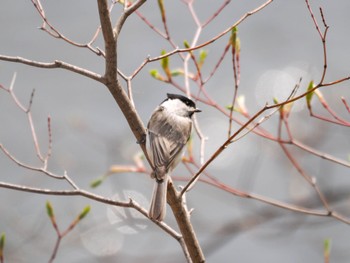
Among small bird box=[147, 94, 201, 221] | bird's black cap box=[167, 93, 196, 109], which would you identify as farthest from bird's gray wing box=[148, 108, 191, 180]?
bird's black cap box=[167, 93, 196, 109]

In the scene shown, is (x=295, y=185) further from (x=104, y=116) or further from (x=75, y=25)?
(x=75, y=25)

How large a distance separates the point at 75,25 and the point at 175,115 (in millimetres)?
2283

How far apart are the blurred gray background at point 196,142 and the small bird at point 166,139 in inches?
46.0

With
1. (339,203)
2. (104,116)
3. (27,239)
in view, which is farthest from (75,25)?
(339,203)

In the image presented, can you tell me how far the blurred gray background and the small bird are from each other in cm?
117

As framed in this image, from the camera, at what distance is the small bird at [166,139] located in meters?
2.79

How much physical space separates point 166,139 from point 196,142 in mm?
1933

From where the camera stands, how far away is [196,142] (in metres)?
5.34

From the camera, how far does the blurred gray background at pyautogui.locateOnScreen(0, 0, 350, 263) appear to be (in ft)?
15.3

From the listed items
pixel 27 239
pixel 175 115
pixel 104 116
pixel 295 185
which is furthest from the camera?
pixel 104 116

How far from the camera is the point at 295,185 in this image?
16.1ft

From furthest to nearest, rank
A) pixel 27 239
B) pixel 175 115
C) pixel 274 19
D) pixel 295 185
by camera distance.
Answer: pixel 274 19, pixel 295 185, pixel 27 239, pixel 175 115

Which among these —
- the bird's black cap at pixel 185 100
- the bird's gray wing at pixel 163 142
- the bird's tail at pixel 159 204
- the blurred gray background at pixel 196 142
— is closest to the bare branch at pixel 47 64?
the bird's tail at pixel 159 204

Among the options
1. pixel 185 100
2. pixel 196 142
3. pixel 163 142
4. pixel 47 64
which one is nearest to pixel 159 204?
pixel 163 142
